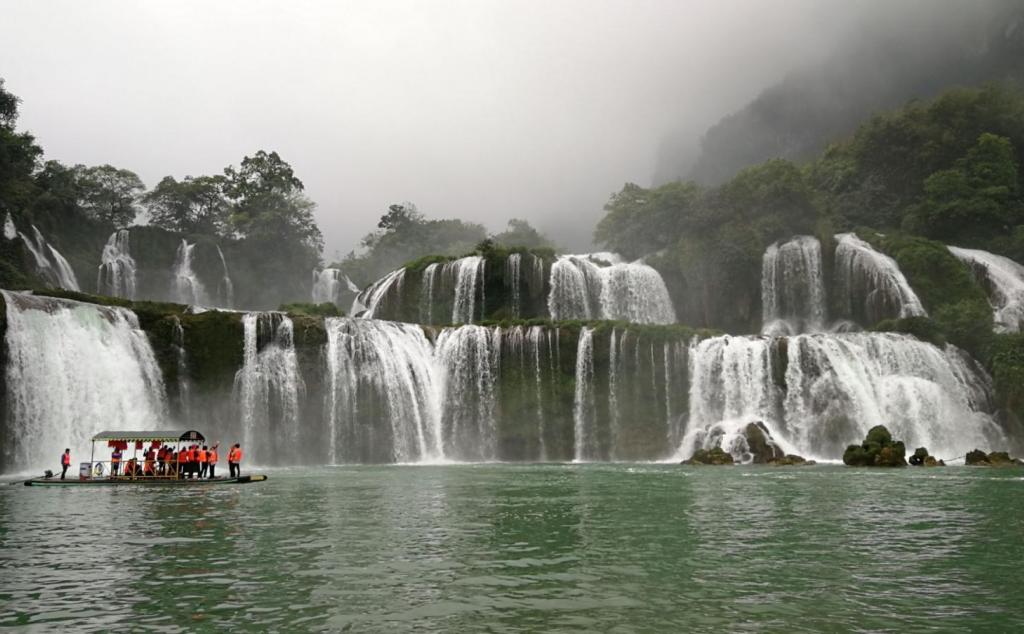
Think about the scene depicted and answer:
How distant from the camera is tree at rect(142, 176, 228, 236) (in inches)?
3118

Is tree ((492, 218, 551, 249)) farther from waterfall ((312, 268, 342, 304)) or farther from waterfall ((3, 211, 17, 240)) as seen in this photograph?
waterfall ((3, 211, 17, 240))

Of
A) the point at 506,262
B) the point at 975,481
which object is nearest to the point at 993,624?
the point at 975,481

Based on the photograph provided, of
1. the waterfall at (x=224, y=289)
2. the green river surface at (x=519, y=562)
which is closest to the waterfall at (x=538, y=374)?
the green river surface at (x=519, y=562)

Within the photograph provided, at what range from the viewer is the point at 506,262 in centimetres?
5306

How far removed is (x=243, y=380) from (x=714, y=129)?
114m

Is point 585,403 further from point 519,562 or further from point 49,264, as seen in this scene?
point 49,264

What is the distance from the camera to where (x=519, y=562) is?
10.6 m

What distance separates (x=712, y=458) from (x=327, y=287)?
53.6 meters

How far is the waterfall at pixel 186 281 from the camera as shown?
68500 mm

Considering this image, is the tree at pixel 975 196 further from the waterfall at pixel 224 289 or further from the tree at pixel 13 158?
the tree at pixel 13 158

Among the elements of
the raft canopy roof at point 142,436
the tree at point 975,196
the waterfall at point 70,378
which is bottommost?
the raft canopy roof at point 142,436

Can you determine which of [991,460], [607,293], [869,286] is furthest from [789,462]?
[869,286]

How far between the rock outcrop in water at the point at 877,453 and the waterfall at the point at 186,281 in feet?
182

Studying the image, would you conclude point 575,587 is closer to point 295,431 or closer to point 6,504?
point 6,504
